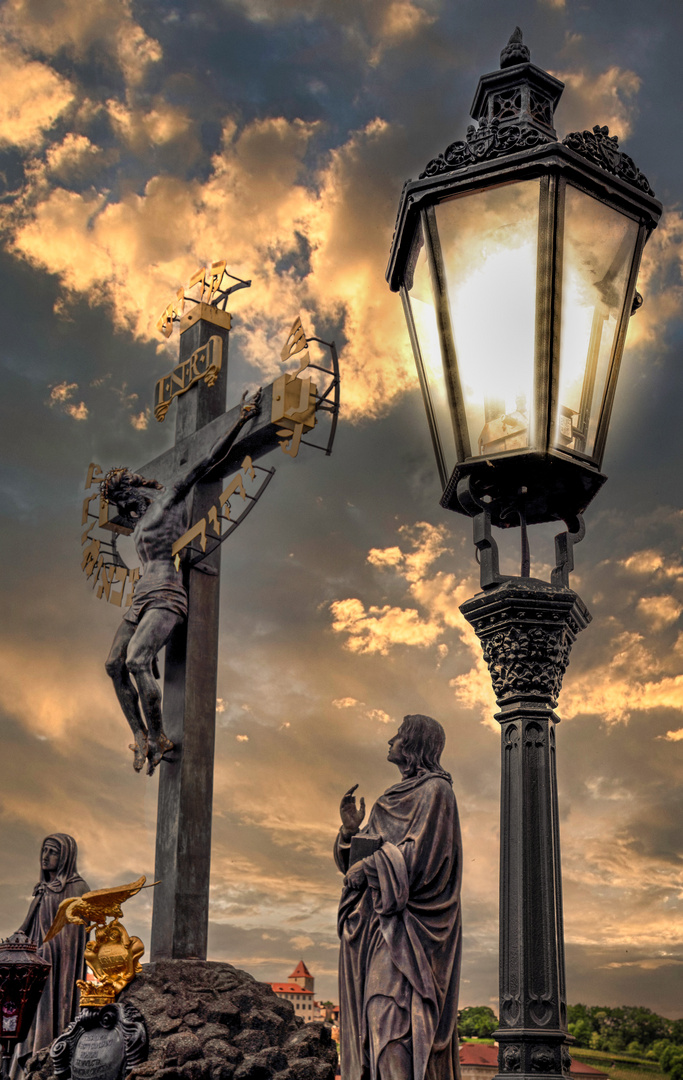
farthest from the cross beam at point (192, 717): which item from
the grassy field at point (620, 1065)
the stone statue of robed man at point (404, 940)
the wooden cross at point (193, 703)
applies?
the stone statue of robed man at point (404, 940)

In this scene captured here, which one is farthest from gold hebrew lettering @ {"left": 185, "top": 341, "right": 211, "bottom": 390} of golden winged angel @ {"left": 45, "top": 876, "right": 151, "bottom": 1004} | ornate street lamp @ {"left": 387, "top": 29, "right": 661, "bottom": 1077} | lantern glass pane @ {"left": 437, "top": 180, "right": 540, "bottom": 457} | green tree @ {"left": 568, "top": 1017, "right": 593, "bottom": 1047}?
lantern glass pane @ {"left": 437, "top": 180, "right": 540, "bottom": 457}

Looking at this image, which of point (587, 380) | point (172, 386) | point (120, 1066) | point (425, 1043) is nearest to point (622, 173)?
point (587, 380)

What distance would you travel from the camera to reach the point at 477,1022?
673 cm

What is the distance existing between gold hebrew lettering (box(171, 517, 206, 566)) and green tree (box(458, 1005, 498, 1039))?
3881 mm

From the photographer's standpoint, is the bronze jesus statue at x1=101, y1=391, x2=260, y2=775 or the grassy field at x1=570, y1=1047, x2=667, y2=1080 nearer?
the grassy field at x1=570, y1=1047, x2=667, y2=1080

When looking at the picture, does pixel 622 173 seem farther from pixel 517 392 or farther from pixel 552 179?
pixel 517 392

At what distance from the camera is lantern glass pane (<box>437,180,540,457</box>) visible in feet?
11.8

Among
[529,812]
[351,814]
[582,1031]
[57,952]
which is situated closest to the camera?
[529,812]

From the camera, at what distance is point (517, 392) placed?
360 centimetres

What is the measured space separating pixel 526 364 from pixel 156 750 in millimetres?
5785

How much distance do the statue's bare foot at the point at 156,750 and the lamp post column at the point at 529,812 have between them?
546cm

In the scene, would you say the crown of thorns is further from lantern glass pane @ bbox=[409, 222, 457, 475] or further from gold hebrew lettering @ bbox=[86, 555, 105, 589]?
lantern glass pane @ bbox=[409, 222, 457, 475]

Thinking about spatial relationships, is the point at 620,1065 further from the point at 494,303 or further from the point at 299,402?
the point at 299,402

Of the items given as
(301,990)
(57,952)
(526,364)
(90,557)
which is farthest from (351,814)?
(90,557)
